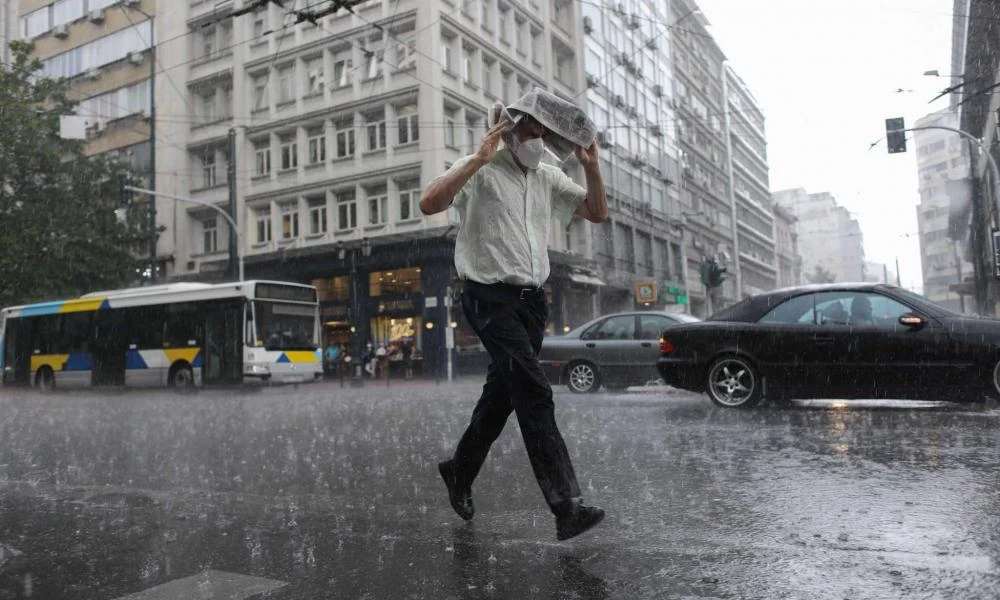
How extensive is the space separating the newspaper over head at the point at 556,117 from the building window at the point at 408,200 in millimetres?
26139

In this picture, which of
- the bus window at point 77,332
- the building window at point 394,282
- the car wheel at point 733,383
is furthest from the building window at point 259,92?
the car wheel at point 733,383

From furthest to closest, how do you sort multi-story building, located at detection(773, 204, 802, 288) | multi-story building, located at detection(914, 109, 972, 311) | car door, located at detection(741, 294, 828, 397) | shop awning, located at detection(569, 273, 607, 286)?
multi-story building, located at detection(773, 204, 802, 288) < multi-story building, located at detection(914, 109, 972, 311) < shop awning, located at detection(569, 273, 607, 286) < car door, located at detection(741, 294, 828, 397)

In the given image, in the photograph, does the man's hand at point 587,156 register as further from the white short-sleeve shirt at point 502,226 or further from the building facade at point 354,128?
the building facade at point 354,128

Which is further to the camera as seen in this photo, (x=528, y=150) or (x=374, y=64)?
(x=374, y=64)

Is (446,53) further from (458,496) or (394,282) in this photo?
(458,496)

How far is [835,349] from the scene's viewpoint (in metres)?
8.42

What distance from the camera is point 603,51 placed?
4069 cm

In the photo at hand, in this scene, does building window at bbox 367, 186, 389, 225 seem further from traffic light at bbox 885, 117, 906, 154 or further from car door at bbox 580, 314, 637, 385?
car door at bbox 580, 314, 637, 385

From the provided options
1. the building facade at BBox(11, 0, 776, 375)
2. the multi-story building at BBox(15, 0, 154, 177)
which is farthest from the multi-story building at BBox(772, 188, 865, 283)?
the multi-story building at BBox(15, 0, 154, 177)

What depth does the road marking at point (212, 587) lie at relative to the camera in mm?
2812

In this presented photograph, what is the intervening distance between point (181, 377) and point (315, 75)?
15107mm

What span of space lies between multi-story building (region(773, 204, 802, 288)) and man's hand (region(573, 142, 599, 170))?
Answer: 91504 mm

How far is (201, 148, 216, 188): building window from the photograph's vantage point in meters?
34.6

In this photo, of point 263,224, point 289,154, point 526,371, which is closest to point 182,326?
point 263,224
